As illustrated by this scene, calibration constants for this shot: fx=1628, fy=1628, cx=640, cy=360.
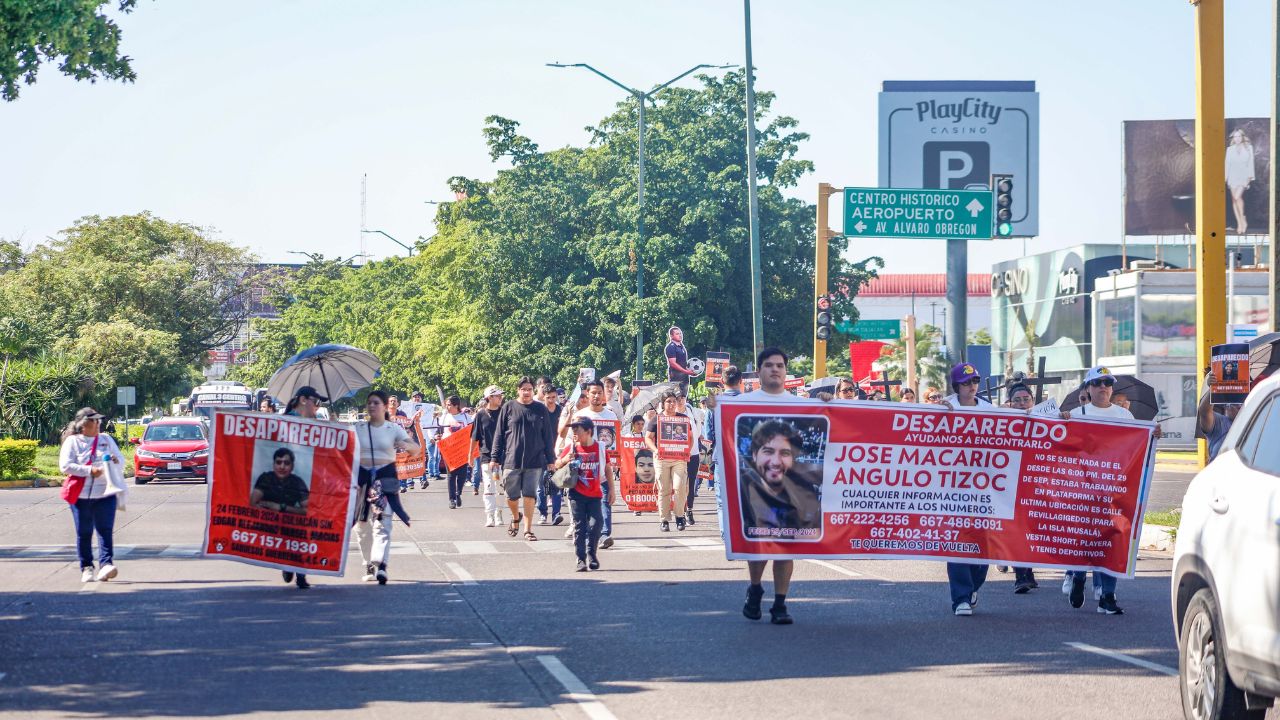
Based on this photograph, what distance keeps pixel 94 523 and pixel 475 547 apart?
4.57 m

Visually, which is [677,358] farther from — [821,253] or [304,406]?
[304,406]

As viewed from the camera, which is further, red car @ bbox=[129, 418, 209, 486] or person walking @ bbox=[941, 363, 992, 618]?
red car @ bbox=[129, 418, 209, 486]

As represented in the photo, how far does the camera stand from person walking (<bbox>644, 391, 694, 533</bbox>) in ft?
69.1

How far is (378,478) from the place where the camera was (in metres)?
14.6

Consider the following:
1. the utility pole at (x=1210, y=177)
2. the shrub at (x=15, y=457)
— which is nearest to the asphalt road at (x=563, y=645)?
A: the utility pole at (x=1210, y=177)

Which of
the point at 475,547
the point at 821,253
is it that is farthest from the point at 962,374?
the point at 821,253

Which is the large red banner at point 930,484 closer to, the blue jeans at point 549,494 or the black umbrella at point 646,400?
the blue jeans at point 549,494

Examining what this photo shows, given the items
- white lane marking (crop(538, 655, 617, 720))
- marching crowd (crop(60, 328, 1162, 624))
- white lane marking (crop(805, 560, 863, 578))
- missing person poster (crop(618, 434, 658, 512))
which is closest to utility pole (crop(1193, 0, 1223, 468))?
marching crowd (crop(60, 328, 1162, 624))

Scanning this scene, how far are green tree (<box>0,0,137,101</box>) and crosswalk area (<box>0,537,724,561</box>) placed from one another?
5.17m

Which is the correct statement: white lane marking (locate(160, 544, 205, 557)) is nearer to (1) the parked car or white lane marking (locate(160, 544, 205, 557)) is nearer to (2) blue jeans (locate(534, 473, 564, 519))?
(2) blue jeans (locate(534, 473, 564, 519))

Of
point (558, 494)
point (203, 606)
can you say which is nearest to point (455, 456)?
point (558, 494)

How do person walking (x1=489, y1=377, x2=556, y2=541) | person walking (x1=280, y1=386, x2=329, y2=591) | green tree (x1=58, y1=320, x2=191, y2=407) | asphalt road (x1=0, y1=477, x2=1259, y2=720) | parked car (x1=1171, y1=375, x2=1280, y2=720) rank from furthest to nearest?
1. green tree (x1=58, y1=320, x2=191, y2=407)
2. person walking (x1=489, y1=377, x2=556, y2=541)
3. person walking (x1=280, y1=386, x2=329, y2=591)
4. asphalt road (x1=0, y1=477, x2=1259, y2=720)
5. parked car (x1=1171, y1=375, x2=1280, y2=720)

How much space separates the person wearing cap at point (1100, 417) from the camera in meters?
12.0

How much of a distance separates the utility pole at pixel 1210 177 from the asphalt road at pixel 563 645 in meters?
3.57
